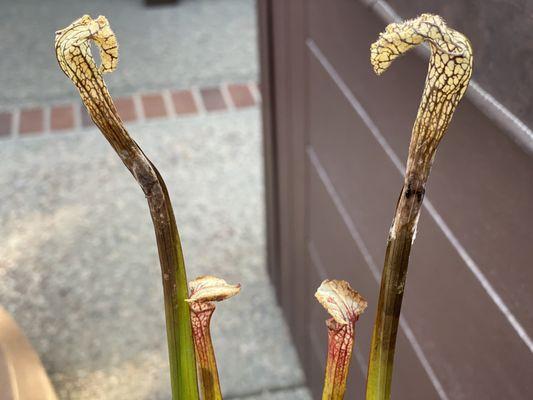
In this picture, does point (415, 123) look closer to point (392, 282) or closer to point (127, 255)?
point (392, 282)

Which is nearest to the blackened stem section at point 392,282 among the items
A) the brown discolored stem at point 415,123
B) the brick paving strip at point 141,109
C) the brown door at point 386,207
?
the brown discolored stem at point 415,123

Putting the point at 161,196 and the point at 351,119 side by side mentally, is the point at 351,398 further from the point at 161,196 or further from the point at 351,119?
the point at 161,196

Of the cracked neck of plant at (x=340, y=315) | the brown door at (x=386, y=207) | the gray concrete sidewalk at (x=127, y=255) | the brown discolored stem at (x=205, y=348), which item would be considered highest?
the cracked neck of plant at (x=340, y=315)

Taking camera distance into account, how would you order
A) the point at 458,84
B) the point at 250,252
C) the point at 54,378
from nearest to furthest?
the point at 458,84
the point at 54,378
the point at 250,252

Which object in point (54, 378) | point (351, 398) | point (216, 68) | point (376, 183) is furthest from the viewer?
point (216, 68)

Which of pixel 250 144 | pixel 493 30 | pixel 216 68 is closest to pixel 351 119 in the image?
pixel 493 30

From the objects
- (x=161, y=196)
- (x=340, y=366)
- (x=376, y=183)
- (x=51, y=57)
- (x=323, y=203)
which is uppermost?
(x=161, y=196)

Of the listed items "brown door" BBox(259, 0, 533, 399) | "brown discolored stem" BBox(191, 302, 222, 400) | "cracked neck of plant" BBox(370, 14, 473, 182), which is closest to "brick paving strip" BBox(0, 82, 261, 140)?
"brown door" BBox(259, 0, 533, 399)

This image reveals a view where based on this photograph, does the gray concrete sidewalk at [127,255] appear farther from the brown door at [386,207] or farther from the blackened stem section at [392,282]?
the blackened stem section at [392,282]
